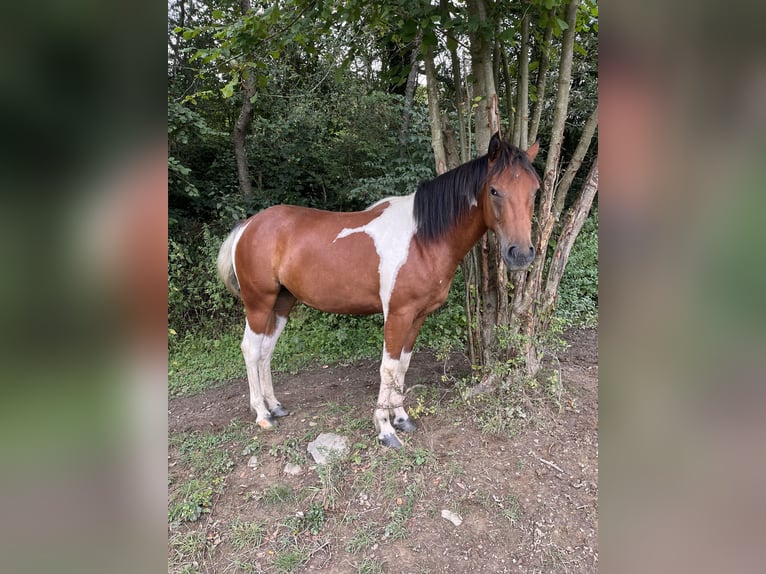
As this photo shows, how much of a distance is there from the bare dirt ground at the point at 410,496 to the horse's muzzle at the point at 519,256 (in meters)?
1.24

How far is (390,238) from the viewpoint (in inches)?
109

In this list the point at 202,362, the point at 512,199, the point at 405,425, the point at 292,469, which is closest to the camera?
the point at 512,199

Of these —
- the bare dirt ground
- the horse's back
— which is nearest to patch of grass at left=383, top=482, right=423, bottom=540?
the bare dirt ground

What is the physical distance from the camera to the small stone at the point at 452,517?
2.09 meters

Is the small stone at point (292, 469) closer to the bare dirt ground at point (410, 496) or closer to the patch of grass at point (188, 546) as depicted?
the bare dirt ground at point (410, 496)

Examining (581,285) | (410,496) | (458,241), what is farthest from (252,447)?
(581,285)

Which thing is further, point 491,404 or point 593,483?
point 491,404

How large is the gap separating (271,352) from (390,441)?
125 cm

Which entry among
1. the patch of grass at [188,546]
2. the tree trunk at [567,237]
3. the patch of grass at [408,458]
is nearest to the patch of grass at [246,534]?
the patch of grass at [188,546]

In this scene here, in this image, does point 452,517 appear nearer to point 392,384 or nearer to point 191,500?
point 392,384
